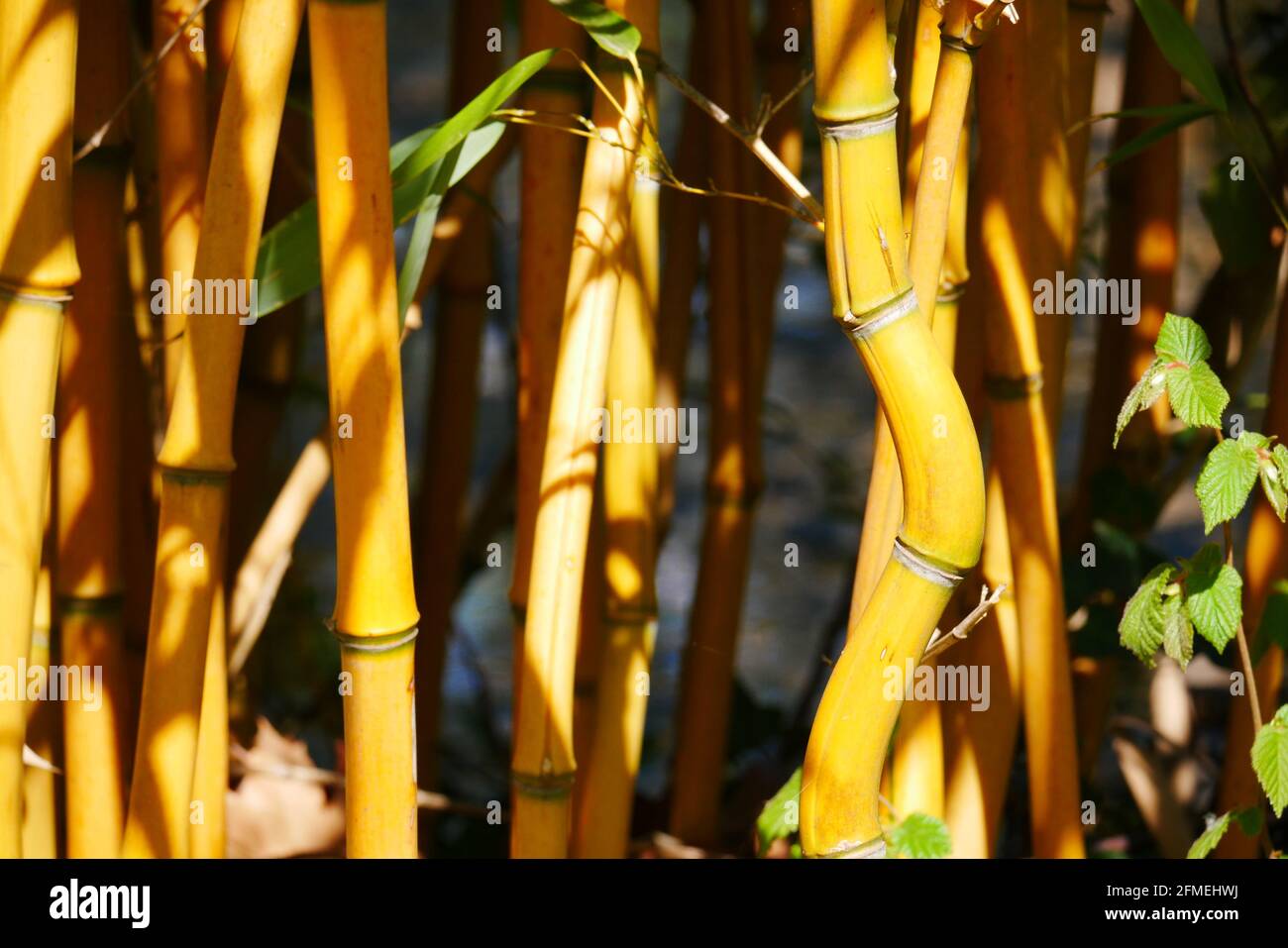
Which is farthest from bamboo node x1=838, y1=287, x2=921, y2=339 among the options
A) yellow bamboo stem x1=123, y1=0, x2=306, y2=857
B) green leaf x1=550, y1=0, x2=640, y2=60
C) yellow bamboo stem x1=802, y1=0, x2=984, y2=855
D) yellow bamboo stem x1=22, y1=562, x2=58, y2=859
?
yellow bamboo stem x1=22, y1=562, x2=58, y2=859

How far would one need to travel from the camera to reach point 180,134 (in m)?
0.63

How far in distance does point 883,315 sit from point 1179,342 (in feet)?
0.66

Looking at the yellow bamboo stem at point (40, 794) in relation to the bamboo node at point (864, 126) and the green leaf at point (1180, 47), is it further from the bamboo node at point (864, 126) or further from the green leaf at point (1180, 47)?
the green leaf at point (1180, 47)

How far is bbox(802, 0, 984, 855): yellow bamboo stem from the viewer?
43 cm

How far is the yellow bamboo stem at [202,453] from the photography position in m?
0.51

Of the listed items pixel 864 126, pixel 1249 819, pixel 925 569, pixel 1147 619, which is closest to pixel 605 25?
pixel 864 126

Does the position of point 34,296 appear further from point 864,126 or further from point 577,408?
point 864,126

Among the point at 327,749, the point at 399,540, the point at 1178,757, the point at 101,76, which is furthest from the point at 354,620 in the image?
the point at 327,749

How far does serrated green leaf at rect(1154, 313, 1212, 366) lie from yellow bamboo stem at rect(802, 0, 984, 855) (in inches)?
6.5

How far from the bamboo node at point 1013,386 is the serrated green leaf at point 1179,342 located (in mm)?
73

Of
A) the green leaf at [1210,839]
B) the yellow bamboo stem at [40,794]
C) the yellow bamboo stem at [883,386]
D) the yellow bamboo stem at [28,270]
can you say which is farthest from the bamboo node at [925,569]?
the yellow bamboo stem at [40,794]

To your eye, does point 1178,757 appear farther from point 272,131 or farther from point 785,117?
point 272,131

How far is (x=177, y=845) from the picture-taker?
0.59 meters

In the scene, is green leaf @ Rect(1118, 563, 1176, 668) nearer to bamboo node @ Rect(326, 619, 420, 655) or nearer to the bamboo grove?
the bamboo grove
